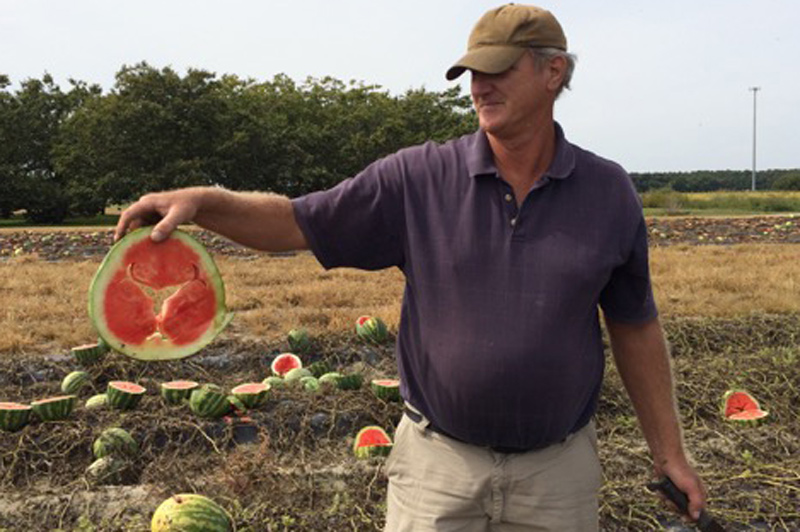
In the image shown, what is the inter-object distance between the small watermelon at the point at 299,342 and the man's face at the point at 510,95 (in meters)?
4.77

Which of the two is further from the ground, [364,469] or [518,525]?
[518,525]

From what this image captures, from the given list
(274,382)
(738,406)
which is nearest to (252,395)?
(274,382)

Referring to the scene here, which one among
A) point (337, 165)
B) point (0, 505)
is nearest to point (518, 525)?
point (0, 505)

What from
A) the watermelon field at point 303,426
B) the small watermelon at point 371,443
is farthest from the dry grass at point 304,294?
the small watermelon at point 371,443

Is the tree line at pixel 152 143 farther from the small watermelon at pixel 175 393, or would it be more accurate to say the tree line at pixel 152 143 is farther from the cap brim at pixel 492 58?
the cap brim at pixel 492 58

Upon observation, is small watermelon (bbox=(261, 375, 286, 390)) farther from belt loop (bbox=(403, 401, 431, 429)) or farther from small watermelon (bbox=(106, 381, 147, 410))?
belt loop (bbox=(403, 401, 431, 429))

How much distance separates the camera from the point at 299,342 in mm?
6738

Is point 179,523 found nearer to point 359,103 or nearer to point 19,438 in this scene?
point 19,438

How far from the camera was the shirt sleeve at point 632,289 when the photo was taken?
7.53 feet

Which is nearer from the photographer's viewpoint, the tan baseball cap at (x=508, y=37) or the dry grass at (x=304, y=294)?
the tan baseball cap at (x=508, y=37)

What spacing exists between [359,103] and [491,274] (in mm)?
46001

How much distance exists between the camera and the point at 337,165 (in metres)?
40.8

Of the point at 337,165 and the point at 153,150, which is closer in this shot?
the point at 153,150

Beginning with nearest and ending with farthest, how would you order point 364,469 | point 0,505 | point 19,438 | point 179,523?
1. point 179,523
2. point 0,505
3. point 364,469
4. point 19,438
